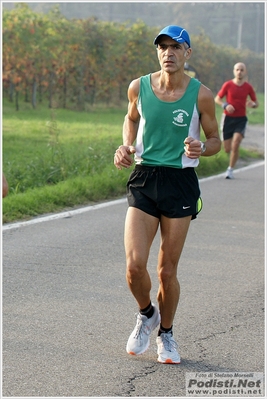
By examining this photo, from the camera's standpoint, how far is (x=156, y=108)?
18.7ft

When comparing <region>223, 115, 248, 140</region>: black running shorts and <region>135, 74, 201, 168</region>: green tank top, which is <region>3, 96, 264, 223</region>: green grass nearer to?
<region>223, 115, 248, 140</region>: black running shorts

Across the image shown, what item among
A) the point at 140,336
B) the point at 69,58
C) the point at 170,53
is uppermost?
the point at 69,58

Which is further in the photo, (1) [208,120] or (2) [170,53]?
(1) [208,120]

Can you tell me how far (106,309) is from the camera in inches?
270

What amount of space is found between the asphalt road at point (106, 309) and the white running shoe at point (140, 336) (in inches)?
2.5

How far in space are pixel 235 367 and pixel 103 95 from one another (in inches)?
1524

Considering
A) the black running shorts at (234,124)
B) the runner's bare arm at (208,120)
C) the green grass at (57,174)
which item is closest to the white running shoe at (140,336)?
the runner's bare arm at (208,120)

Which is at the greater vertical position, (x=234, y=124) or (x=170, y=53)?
(x=170, y=53)

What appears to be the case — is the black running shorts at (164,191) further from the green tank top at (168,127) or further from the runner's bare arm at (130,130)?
the runner's bare arm at (130,130)

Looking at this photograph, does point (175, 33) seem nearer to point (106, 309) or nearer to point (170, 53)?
point (170, 53)

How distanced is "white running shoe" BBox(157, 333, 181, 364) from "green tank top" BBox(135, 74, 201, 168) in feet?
3.46

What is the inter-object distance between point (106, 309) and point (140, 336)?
107cm

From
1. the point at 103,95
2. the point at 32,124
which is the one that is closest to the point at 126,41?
the point at 103,95

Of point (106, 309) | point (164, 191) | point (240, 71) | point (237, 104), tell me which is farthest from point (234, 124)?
point (164, 191)
